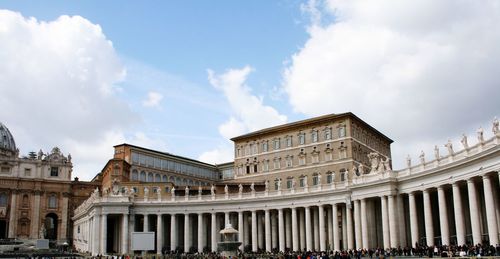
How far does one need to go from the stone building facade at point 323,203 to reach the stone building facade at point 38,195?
10.6 metres

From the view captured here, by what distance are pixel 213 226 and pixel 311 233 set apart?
54.5 ft

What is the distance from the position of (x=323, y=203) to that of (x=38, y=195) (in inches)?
3190

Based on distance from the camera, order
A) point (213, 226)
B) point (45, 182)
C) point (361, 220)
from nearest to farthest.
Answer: point (361, 220) < point (213, 226) < point (45, 182)

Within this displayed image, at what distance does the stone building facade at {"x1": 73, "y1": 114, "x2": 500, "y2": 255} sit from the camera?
178 feet

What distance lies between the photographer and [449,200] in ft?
204

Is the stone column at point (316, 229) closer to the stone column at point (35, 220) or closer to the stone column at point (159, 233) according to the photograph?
the stone column at point (159, 233)

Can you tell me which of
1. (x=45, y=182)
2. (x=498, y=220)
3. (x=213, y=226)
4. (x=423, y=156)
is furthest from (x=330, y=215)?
(x=45, y=182)

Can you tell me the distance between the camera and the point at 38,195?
130625 millimetres

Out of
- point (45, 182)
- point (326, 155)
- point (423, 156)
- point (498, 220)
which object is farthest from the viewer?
point (45, 182)

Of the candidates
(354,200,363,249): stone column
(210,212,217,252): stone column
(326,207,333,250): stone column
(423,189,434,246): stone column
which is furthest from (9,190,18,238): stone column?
(423,189,434,246): stone column

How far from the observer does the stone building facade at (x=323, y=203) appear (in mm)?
54188

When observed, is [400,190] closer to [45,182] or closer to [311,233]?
[311,233]

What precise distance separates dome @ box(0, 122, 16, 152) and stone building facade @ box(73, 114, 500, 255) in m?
36.6

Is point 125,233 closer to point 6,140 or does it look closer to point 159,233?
point 159,233
